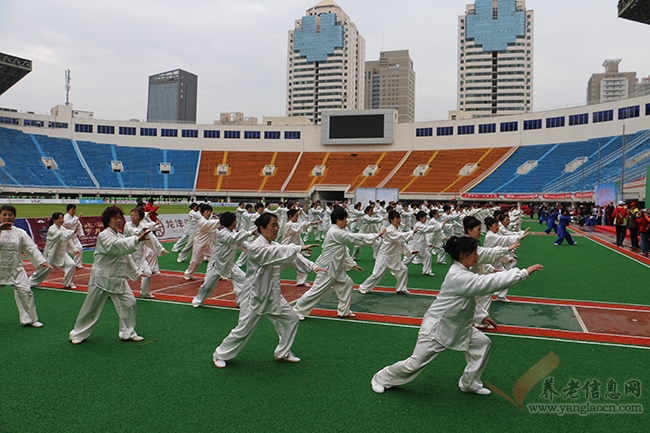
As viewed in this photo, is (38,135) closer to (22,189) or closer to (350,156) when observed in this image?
(22,189)

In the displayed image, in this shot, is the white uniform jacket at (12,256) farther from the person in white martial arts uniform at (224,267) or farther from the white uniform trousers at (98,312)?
the person in white martial arts uniform at (224,267)

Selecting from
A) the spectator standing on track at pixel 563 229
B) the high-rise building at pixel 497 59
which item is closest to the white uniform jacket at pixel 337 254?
the spectator standing on track at pixel 563 229

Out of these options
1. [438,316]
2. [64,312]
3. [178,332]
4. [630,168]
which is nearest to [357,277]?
[178,332]

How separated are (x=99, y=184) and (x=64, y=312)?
51.3m

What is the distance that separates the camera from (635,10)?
2830 centimetres

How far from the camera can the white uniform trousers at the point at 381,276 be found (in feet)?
29.1

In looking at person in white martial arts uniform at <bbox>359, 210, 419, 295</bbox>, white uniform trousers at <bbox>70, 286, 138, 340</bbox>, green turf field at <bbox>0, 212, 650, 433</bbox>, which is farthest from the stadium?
person in white martial arts uniform at <bbox>359, 210, 419, 295</bbox>

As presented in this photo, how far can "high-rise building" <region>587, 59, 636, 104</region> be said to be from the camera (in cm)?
14971

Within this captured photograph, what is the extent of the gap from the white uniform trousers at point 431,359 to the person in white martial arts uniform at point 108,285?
3.41 m

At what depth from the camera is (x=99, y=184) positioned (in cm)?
5319

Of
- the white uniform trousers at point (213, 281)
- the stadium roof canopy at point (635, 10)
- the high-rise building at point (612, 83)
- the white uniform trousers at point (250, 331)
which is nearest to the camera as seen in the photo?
the white uniform trousers at point (250, 331)

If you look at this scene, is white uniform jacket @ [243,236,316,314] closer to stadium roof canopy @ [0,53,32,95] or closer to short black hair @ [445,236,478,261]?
short black hair @ [445,236,478,261]

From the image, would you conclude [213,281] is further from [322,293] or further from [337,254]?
[337,254]

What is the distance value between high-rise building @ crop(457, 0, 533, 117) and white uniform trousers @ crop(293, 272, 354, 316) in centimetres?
10761
